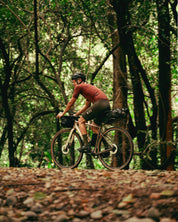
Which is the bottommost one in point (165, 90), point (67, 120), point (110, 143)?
point (110, 143)

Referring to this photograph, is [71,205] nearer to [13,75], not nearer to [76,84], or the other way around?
[76,84]

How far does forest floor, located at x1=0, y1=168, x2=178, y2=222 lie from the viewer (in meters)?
2.81

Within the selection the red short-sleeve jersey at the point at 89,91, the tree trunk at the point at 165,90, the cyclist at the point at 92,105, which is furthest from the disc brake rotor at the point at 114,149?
the tree trunk at the point at 165,90

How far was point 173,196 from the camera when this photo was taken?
10.4ft

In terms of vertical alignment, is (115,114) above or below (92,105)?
below

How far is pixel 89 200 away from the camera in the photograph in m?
3.37

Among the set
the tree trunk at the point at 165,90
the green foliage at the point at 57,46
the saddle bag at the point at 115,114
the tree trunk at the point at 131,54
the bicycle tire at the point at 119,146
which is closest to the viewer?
the saddle bag at the point at 115,114

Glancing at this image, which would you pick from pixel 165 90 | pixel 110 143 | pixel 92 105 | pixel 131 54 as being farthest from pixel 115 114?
pixel 131 54

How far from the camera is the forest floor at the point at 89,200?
9.21 feet

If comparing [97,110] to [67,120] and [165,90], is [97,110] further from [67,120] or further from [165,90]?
[165,90]

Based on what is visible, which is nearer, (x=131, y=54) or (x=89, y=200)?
(x=89, y=200)

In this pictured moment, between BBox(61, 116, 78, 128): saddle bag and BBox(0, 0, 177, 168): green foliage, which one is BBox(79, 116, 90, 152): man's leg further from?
BBox(0, 0, 177, 168): green foliage

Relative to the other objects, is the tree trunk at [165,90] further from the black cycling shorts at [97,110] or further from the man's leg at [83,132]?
the man's leg at [83,132]

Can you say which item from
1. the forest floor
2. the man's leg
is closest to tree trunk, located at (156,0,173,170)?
the man's leg
